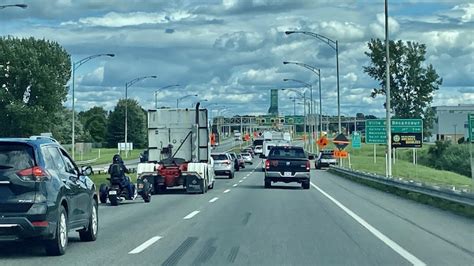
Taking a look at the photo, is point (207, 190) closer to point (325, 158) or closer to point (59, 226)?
point (59, 226)

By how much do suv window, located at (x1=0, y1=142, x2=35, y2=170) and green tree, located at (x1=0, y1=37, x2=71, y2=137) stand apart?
261ft

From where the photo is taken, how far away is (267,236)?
17.6m

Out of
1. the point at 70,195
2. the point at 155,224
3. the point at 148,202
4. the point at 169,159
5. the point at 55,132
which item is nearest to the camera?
the point at 70,195

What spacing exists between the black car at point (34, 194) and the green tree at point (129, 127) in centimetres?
13409

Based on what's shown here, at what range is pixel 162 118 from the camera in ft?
120

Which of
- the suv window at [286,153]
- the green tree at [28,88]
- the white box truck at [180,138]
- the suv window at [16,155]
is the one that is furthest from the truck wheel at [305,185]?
the green tree at [28,88]

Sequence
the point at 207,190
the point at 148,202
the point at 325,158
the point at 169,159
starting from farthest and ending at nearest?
the point at 325,158
the point at 207,190
the point at 169,159
the point at 148,202

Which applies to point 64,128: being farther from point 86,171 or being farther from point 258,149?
point 86,171

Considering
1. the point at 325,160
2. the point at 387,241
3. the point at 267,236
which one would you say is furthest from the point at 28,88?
the point at 387,241

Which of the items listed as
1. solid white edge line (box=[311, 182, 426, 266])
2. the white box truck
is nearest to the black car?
solid white edge line (box=[311, 182, 426, 266])

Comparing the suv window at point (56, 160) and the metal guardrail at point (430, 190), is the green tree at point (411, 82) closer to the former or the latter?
the metal guardrail at point (430, 190)

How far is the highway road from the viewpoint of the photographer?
1396 centimetres

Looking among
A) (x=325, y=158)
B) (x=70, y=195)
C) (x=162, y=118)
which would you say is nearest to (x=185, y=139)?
(x=162, y=118)

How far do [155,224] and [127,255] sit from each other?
6.17 metres
